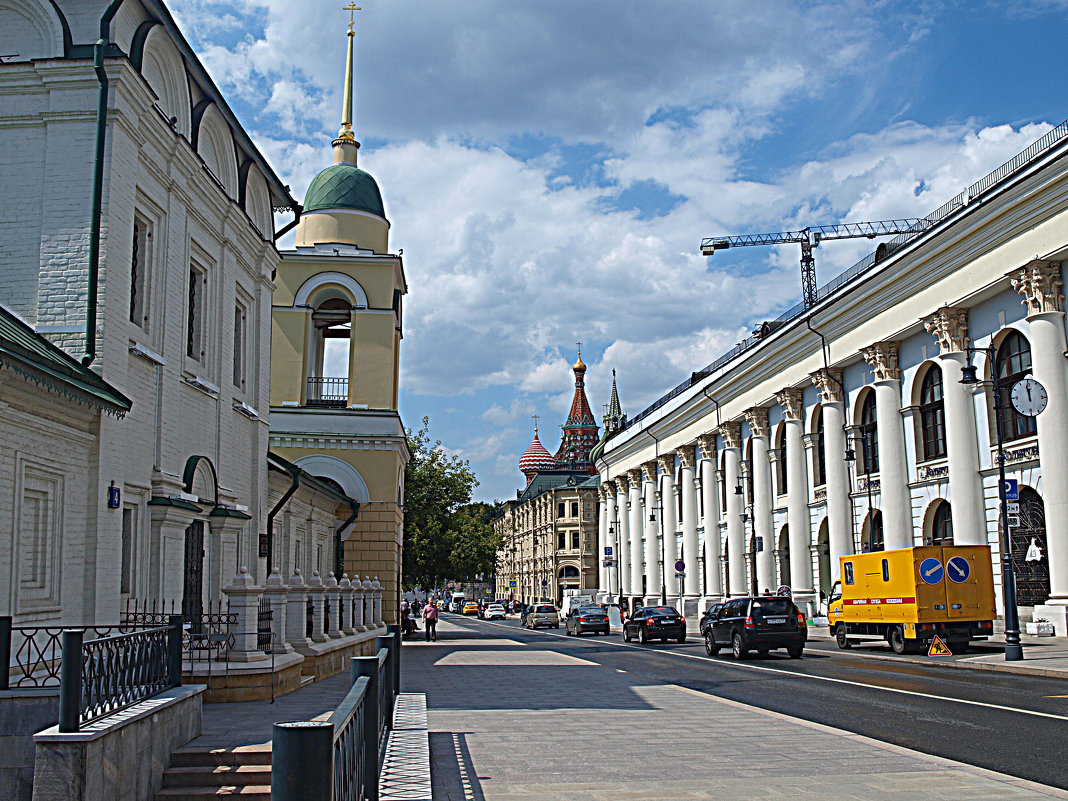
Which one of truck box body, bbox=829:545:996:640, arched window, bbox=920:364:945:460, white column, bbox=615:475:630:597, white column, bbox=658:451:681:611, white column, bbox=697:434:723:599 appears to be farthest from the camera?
white column, bbox=615:475:630:597

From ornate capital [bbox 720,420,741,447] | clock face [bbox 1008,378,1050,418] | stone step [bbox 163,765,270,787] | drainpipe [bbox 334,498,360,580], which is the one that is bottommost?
stone step [bbox 163,765,270,787]

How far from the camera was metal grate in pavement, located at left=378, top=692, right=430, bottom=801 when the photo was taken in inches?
322

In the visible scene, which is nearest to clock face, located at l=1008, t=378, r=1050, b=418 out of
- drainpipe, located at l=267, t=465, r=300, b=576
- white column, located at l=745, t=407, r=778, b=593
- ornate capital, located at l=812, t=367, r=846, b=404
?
drainpipe, located at l=267, t=465, r=300, b=576

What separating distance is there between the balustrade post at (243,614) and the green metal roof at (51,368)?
2873mm

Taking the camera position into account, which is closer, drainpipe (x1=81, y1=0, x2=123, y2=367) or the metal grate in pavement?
the metal grate in pavement

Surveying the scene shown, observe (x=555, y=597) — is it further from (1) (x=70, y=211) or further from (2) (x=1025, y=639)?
(1) (x=70, y=211)

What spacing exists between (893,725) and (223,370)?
45.9 ft

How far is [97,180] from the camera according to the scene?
1458 centimetres

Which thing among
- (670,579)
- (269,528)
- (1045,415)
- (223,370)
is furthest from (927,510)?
(670,579)

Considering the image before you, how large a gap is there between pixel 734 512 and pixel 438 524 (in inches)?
649

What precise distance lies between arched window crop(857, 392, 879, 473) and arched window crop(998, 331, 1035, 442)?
8.87 metres

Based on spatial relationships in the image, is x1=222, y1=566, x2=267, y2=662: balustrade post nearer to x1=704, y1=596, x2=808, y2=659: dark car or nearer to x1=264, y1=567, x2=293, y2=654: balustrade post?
x1=264, y1=567, x2=293, y2=654: balustrade post

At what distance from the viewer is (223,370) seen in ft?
68.0

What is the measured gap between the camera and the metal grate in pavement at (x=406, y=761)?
8173 mm
